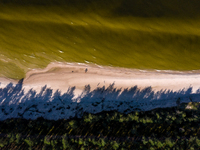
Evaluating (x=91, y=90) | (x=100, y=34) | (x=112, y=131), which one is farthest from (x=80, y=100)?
(x=100, y=34)

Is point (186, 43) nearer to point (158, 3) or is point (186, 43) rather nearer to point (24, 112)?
point (158, 3)

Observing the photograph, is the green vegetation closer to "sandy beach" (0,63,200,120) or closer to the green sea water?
"sandy beach" (0,63,200,120)

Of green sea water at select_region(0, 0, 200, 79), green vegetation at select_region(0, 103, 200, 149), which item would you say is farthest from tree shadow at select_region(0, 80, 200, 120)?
green sea water at select_region(0, 0, 200, 79)

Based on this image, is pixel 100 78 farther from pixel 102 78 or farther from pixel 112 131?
pixel 112 131

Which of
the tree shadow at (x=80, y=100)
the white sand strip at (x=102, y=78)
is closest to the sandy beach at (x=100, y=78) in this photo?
the white sand strip at (x=102, y=78)

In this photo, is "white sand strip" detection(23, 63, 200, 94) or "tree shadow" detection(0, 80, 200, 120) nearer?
"tree shadow" detection(0, 80, 200, 120)

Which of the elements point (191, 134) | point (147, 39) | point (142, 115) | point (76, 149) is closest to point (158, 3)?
point (147, 39)
